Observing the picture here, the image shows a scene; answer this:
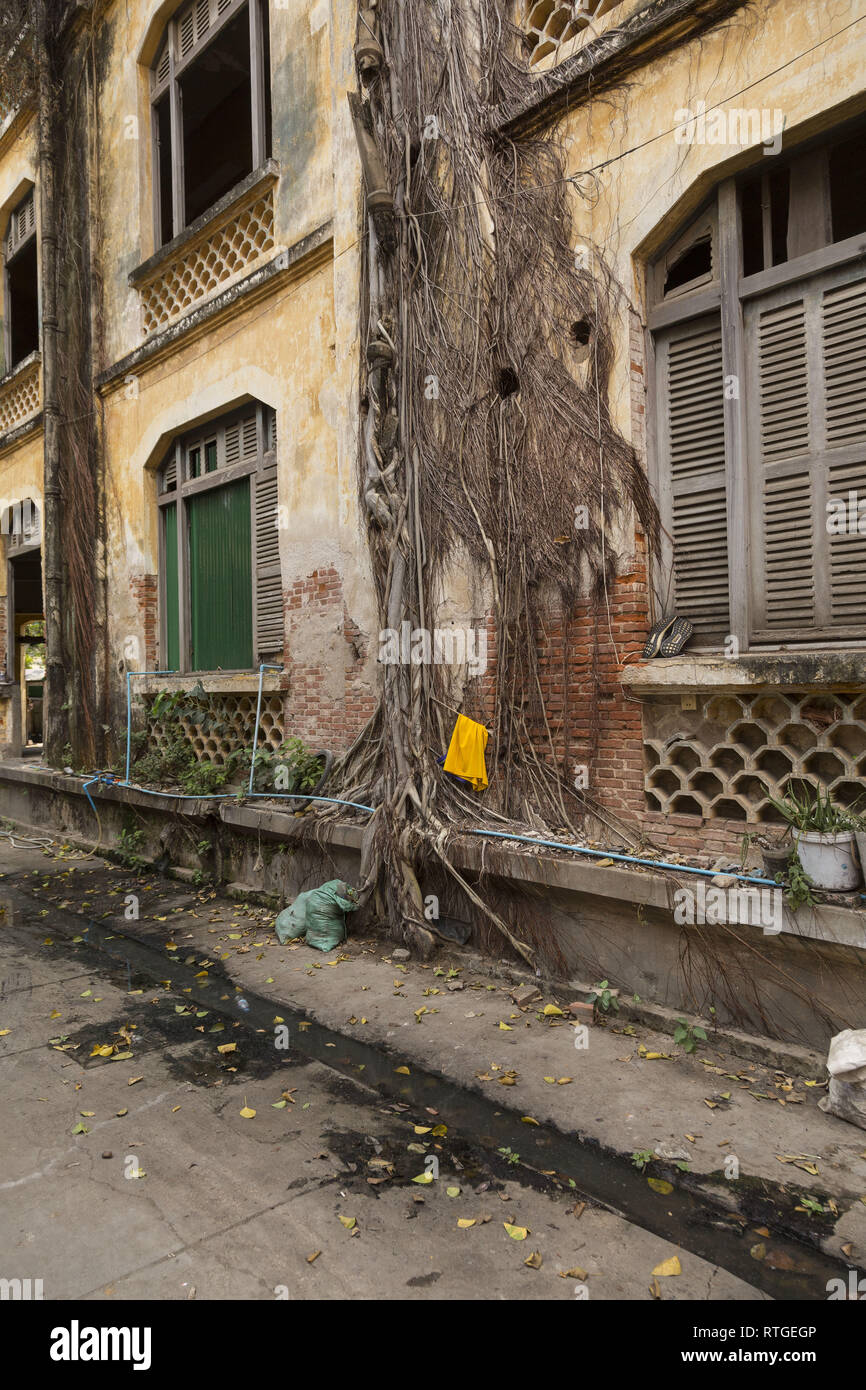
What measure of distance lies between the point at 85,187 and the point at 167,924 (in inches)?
348

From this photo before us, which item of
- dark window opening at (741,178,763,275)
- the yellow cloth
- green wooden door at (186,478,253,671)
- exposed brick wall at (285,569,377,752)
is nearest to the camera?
dark window opening at (741,178,763,275)

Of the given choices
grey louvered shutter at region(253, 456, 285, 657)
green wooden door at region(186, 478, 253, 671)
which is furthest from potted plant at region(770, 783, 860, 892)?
green wooden door at region(186, 478, 253, 671)

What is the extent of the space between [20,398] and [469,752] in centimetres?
1049

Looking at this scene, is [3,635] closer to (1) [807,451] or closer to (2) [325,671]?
(2) [325,671]

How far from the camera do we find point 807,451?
4262mm

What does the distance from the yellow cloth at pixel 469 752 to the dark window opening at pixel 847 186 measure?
3216 millimetres

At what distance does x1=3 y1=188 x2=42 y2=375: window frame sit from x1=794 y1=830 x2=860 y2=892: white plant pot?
464 inches

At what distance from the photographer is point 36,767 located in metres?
11.3

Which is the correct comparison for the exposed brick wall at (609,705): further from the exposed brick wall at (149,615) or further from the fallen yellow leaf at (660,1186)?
the exposed brick wall at (149,615)

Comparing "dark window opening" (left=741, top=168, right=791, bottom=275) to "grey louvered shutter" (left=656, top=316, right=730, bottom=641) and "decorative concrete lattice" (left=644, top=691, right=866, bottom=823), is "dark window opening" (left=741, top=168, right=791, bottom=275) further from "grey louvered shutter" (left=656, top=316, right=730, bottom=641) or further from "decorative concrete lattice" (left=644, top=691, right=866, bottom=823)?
"decorative concrete lattice" (left=644, top=691, right=866, bottom=823)

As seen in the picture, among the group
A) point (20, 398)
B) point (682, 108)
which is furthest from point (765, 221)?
point (20, 398)

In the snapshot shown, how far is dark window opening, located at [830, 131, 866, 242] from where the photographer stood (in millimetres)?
4219

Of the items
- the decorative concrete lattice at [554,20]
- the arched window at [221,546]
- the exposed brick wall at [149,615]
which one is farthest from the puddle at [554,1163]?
the decorative concrete lattice at [554,20]

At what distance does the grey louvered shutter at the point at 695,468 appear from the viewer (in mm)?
4641
